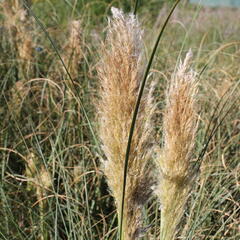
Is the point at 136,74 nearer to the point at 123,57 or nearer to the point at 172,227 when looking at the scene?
the point at 123,57

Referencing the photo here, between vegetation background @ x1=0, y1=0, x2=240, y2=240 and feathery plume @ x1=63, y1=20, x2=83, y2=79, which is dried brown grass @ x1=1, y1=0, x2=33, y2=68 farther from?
feathery plume @ x1=63, y1=20, x2=83, y2=79

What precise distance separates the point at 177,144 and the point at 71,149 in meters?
1.36

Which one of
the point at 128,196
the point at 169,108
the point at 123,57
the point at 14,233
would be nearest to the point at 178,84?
the point at 169,108

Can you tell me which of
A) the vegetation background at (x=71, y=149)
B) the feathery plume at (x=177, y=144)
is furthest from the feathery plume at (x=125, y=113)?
the vegetation background at (x=71, y=149)

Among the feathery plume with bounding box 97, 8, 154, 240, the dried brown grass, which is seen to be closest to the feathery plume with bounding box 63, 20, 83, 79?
the dried brown grass

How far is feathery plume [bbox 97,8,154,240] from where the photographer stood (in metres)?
1.21

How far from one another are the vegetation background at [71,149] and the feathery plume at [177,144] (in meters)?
0.31

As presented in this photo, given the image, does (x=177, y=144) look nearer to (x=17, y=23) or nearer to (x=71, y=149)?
(x=71, y=149)

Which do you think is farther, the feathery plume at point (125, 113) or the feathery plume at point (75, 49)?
the feathery plume at point (75, 49)

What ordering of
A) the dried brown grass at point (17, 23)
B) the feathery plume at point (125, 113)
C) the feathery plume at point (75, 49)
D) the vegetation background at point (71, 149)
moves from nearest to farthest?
the feathery plume at point (125, 113) → the vegetation background at point (71, 149) → the feathery plume at point (75, 49) → the dried brown grass at point (17, 23)

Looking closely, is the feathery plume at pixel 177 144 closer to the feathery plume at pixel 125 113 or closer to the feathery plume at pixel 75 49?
the feathery plume at pixel 125 113

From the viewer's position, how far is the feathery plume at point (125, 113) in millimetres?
1211

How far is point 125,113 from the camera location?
1238 millimetres

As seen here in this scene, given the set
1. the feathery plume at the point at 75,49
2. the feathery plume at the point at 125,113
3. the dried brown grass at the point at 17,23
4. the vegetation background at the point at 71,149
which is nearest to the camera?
the feathery plume at the point at 125,113
